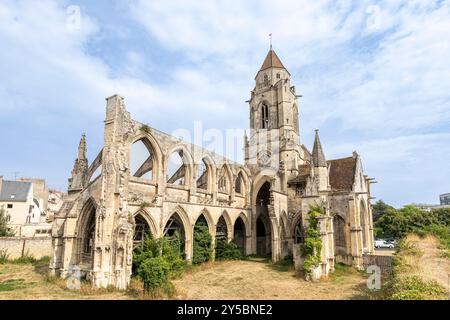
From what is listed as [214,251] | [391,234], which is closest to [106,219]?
[214,251]

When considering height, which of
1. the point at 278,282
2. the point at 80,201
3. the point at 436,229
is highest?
the point at 80,201

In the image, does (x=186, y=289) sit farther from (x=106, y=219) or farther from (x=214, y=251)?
(x=214, y=251)

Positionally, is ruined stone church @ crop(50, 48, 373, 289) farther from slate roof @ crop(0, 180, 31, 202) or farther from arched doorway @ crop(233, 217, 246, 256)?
slate roof @ crop(0, 180, 31, 202)

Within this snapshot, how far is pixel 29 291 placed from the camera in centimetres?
1381

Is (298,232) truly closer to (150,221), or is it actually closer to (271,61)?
(150,221)

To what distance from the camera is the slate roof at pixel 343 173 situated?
2462 centimetres

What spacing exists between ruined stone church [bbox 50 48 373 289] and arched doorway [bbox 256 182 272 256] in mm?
100

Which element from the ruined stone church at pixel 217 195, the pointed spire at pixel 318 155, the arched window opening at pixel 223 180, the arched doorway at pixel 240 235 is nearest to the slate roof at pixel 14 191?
the ruined stone church at pixel 217 195

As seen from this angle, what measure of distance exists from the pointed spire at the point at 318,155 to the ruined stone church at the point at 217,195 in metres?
0.09

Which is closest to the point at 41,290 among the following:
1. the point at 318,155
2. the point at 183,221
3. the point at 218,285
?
the point at 218,285

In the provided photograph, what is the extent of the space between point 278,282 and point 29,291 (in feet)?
41.6

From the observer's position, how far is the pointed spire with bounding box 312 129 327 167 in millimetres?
24719

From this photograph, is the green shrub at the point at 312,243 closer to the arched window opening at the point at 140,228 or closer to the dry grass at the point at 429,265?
the dry grass at the point at 429,265

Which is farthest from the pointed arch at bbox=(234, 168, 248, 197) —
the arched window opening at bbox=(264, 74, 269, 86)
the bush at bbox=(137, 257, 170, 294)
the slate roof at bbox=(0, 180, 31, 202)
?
the slate roof at bbox=(0, 180, 31, 202)
